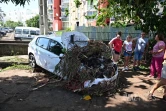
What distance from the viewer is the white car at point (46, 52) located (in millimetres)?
8066

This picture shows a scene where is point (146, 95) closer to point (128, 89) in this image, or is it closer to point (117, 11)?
point (128, 89)

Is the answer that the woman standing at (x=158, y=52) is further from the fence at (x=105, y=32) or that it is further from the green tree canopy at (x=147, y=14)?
the fence at (x=105, y=32)

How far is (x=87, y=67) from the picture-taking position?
688cm

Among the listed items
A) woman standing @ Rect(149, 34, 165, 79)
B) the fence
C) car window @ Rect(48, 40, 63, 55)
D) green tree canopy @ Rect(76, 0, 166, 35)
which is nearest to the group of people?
woman standing @ Rect(149, 34, 165, 79)

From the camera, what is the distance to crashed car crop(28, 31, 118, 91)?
6.72 metres

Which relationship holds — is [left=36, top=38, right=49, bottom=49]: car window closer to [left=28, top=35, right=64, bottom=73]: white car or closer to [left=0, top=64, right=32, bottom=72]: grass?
[left=28, top=35, right=64, bottom=73]: white car

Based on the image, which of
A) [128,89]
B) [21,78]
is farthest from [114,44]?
[21,78]

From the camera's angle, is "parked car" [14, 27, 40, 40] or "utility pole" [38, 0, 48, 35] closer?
"utility pole" [38, 0, 48, 35]

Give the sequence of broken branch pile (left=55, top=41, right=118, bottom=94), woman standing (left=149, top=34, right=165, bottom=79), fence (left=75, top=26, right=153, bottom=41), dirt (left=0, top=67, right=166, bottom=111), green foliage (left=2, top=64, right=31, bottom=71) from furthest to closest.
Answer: fence (left=75, top=26, right=153, bottom=41)
green foliage (left=2, top=64, right=31, bottom=71)
woman standing (left=149, top=34, right=165, bottom=79)
broken branch pile (left=55, top=41, right=118, bottom=94)
dirt (left=0, top=67, right=166, bottom=111)

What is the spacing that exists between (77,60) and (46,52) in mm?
1943

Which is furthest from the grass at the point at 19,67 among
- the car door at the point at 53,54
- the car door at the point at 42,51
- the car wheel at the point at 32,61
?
the car door at the point at 53,54

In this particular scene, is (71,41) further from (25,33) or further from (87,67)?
(25,33)

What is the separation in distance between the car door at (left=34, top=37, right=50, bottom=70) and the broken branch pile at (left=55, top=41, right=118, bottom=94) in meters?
1.23

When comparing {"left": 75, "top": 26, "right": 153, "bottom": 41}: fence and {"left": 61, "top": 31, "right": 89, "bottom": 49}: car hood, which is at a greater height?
{"left": 75, "top": 26, "right": 153, "bottom": 41}: fence
